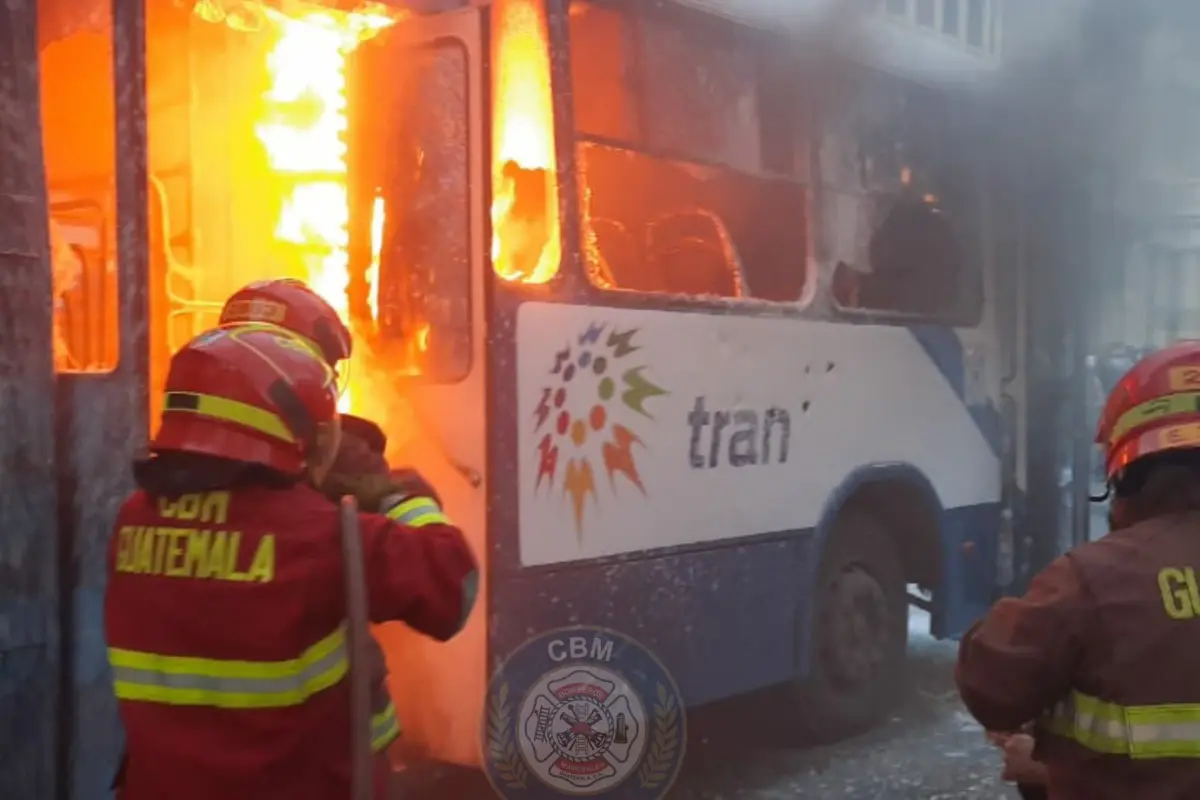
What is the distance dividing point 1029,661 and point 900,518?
3.76 metres

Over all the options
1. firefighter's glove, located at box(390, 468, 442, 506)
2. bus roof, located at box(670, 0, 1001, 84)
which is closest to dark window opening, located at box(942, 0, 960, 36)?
bus roof, located at box(670, 0, 1001, 84)

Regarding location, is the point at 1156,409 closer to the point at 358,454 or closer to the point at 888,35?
the point at 358,454

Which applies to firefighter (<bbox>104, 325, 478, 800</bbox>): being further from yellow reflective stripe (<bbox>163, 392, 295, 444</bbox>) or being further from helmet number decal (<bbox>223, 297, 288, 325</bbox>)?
helmet number decal (<bbox>223, 297, 288, 325</bbox>)

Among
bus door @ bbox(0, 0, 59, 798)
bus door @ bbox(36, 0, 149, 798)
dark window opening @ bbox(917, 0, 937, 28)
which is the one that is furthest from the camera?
dark window opening @ bbox(917, 0, 937, 28)

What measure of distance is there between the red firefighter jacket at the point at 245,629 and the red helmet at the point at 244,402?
8 cm

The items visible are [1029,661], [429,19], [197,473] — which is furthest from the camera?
[429,19]

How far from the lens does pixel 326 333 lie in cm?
299

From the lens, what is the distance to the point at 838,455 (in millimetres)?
5066

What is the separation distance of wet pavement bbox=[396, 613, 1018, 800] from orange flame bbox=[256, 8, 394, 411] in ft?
5.85

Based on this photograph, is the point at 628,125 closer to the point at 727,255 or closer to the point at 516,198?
the point at 727,255

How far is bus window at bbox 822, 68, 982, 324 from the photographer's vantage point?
17.3 feet

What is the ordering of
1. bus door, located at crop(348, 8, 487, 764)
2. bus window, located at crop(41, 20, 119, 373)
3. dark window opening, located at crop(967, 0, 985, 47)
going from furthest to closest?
1. dark window opening, located at crop(967, 0, 985, 47)
2. bus door, located at crop(348, 8, 487, 764)
3. bus window, located at crop(41, 20, 119, 373)

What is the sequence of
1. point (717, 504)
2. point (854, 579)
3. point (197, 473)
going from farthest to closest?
point (854, 579)
point (717, 504)
point (197, 473)

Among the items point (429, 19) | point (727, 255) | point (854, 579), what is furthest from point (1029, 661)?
point (854, 579)
